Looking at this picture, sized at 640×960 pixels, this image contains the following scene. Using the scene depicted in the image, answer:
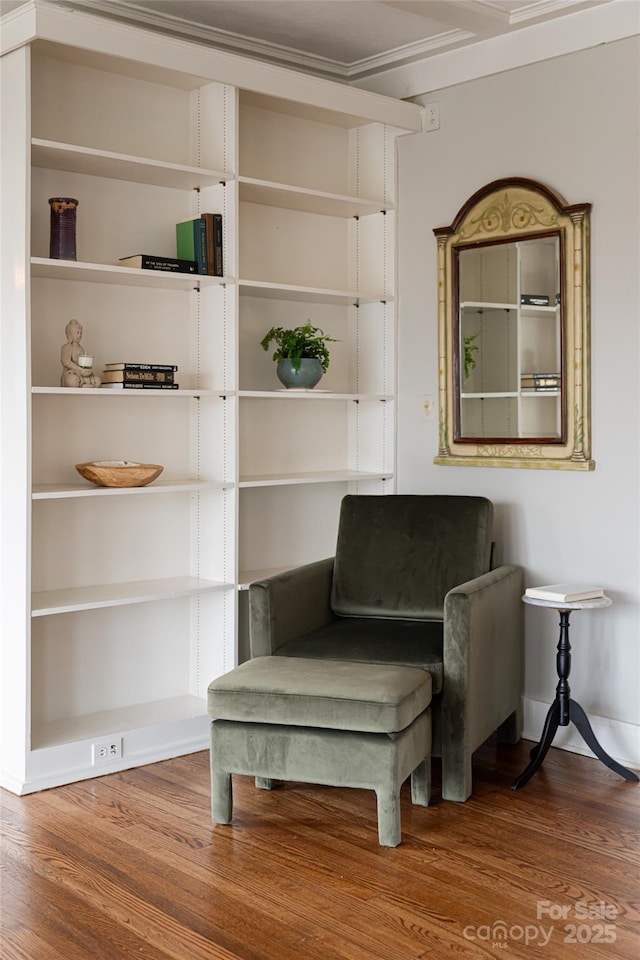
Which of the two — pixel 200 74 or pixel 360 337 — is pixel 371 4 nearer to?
pixel 200 74

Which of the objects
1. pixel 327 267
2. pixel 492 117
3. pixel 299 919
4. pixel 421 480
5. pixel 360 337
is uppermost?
pixel 492 117

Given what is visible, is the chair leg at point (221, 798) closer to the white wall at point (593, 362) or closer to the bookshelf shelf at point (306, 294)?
the white wall at point (593, 362)

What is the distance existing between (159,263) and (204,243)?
0.22 m

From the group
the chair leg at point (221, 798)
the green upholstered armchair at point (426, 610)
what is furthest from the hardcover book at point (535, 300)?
the chair leg at point (221, 798)

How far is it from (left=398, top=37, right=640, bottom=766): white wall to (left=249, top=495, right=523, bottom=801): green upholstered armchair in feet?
0.69

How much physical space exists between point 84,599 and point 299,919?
143 cm

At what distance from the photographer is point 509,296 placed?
3.94 m

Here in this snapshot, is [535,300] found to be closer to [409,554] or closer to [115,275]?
[409,554]

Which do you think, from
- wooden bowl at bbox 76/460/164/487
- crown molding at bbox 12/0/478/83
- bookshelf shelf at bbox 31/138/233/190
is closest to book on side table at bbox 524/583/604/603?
wooden bowl at bbox 76/460/164/487

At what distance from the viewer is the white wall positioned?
11.8 feet

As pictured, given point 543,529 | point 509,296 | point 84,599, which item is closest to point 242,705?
point 84,599

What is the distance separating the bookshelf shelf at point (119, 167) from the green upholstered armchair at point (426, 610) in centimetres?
134

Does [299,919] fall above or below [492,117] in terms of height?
below

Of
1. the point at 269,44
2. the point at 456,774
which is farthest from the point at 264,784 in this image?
the point at 269,44
